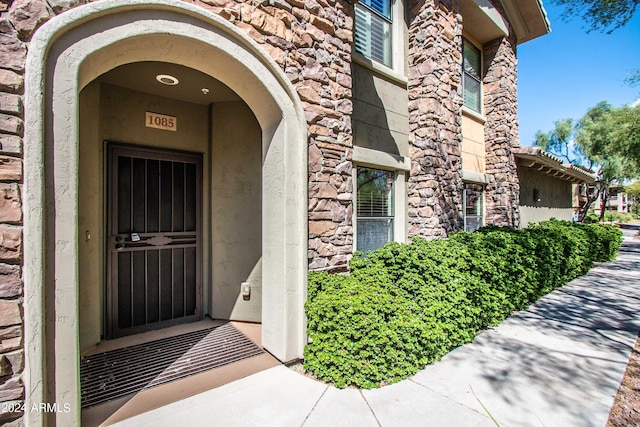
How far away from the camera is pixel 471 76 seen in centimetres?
806

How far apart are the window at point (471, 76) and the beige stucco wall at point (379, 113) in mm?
3059

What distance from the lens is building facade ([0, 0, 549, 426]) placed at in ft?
6.73

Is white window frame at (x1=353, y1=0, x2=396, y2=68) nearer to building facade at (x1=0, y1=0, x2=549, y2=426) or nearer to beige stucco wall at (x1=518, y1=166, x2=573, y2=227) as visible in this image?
building facade at (x1=0, y1=0, x2=549, y2=426)

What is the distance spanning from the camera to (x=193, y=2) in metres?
2.78

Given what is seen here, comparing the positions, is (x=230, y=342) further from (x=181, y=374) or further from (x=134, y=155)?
(x=134, y=155)

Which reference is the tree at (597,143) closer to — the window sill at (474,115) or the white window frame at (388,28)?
the window sill at (474,115)

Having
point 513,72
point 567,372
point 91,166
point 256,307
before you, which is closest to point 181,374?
point 256,307

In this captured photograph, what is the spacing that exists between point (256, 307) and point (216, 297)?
2.25 ft

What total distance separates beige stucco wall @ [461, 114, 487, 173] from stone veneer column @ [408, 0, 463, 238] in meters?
1.57

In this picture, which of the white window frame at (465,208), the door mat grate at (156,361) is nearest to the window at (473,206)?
the white window frame at (465,208)

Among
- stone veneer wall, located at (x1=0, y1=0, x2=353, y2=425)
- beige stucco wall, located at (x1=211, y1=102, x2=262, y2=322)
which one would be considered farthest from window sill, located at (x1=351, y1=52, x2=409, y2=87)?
beige stucco wall, located at (x1=211, y1=102, x2=262, y2=322)

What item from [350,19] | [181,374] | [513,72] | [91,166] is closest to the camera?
[181,374]

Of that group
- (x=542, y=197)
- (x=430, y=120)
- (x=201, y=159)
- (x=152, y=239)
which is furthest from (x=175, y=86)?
(x=542, y=197)

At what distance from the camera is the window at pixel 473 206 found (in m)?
7.41
